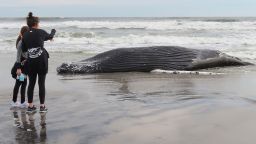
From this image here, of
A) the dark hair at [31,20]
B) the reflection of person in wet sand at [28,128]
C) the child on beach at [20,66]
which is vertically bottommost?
the reflection of person in wet sand at [28,128]

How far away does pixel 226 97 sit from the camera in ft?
23.4

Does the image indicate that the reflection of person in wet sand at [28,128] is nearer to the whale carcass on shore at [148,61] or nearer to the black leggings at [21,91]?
the black leggings at [21,91]

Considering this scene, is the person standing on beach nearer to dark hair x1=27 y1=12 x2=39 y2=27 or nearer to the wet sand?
dark hair x1=27 y1=12 x2=39 y2=27

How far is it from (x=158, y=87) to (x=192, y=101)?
184 centimetres

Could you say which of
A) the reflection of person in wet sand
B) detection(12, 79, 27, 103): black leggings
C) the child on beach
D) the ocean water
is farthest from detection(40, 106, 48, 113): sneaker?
the ocean water

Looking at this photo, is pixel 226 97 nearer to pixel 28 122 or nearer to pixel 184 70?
pixel 28 122

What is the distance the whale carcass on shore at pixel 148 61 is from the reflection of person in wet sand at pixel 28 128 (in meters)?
4.76

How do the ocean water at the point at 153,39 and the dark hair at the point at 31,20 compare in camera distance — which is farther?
the ocean water at the point at 153,39

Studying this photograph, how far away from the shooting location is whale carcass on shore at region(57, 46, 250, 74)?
37.0ft

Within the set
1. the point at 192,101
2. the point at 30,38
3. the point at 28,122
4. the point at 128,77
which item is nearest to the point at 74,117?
the point at 28,122

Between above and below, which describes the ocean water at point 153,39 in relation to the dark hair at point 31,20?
above

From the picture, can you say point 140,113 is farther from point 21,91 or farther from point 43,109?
point 21,91

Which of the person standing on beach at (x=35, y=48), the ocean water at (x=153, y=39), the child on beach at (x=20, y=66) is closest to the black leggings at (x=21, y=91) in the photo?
the child on beach at (x=20, y=66)

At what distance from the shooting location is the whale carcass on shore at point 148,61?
1129 cm
